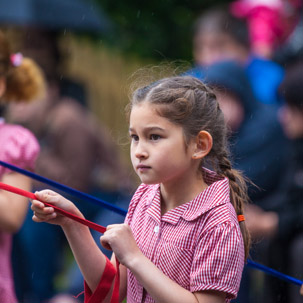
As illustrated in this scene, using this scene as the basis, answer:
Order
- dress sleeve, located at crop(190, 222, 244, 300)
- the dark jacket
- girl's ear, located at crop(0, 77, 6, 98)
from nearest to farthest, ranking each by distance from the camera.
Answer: dress sleeve, located at crop(190, 222, 244, 300) < girl's ear, located at crop(0, 77, 6, 98) < the dark jacket

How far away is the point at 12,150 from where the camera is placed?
3.08 meters

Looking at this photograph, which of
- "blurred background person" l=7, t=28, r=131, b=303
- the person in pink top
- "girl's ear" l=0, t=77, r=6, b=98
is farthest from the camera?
"blurred background person" l=7, t=28, r=131, b=303

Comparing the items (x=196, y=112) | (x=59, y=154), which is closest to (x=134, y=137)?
(x=196, y=112)

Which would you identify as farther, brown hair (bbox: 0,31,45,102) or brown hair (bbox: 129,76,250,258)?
brown hair (bbox: 0,31,45,102)

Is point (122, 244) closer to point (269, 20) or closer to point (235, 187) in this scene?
point (235, 187)

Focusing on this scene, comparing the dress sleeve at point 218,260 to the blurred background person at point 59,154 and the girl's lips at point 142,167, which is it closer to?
the girl's lips at point 142,167

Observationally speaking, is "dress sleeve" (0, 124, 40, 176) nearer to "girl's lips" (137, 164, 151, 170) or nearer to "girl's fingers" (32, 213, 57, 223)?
"girl's fingers" (32, 213, 57, 223)

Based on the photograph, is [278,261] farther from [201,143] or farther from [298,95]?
[201,143]

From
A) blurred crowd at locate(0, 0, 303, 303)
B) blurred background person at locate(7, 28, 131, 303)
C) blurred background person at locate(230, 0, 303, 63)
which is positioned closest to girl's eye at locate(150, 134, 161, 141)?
blurred crowd at locate(0, 0, 303, 303)

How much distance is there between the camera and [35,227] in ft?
17.7

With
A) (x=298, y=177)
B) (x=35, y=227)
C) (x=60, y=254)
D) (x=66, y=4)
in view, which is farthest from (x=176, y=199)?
(x=66, y=4)

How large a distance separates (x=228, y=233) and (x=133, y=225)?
14.5 inches

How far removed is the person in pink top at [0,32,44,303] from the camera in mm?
2979

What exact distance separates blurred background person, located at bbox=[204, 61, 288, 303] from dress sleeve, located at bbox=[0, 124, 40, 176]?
1551mm
